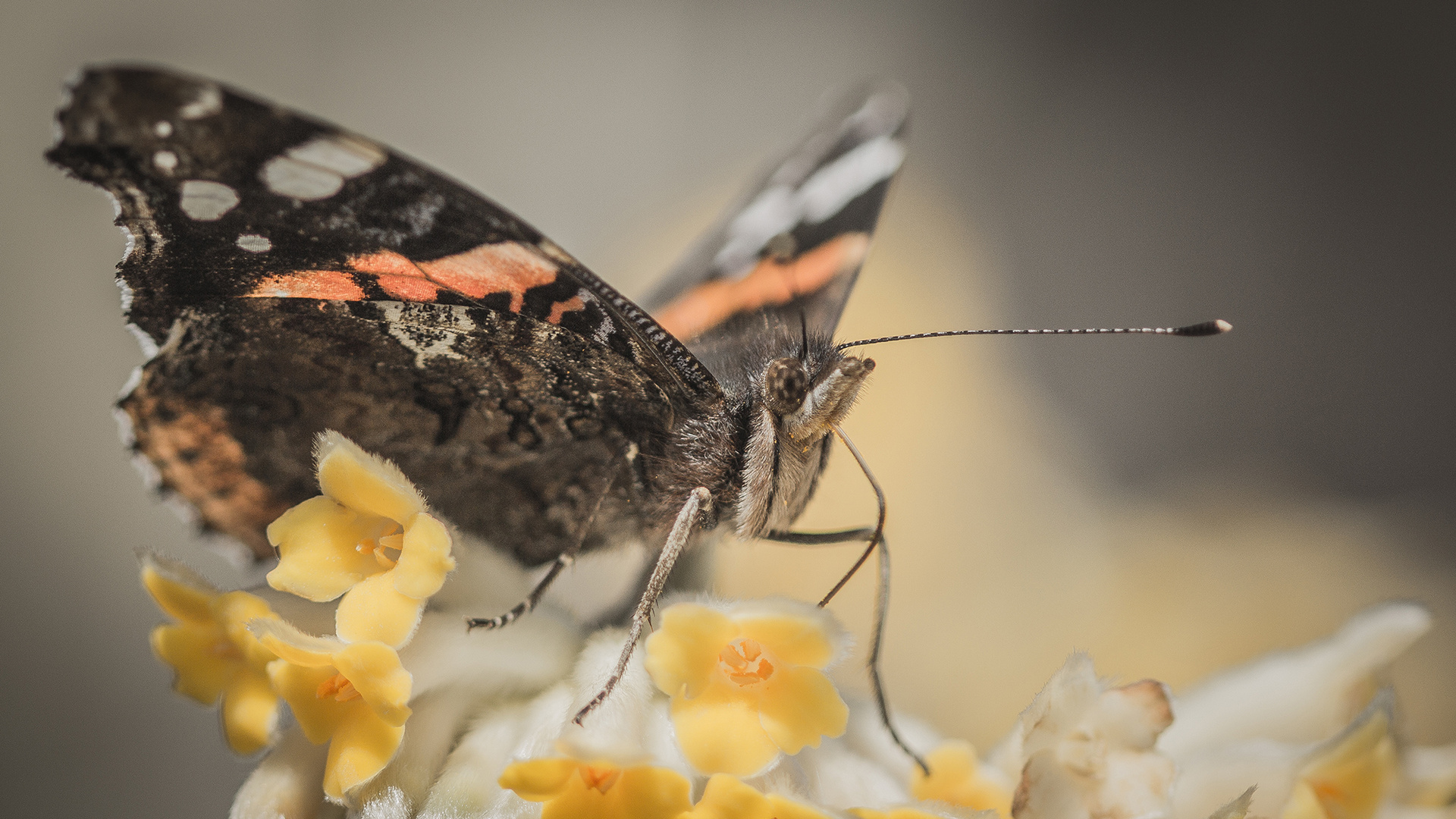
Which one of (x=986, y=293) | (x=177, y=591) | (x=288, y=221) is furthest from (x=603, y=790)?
(x=986, y=293)

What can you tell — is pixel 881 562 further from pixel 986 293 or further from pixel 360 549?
pixel 986 293

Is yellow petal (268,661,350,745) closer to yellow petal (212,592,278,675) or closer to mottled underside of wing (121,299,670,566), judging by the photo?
yellow petal (212,592,278,675)

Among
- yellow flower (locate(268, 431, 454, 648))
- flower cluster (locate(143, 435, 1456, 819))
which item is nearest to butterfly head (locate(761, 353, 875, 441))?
flower cluster (locate(143, 435, 1456, 819))

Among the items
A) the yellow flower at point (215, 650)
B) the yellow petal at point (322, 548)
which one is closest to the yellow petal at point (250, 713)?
the yellow flower at point (215, 650)

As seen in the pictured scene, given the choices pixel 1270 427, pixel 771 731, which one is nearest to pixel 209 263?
pixel 771 731

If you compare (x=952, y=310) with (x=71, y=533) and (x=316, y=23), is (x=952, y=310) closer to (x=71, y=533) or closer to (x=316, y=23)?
(x=316, y=23)

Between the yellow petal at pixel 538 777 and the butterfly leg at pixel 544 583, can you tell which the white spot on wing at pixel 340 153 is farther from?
the yellow petal at pixel 538 777
